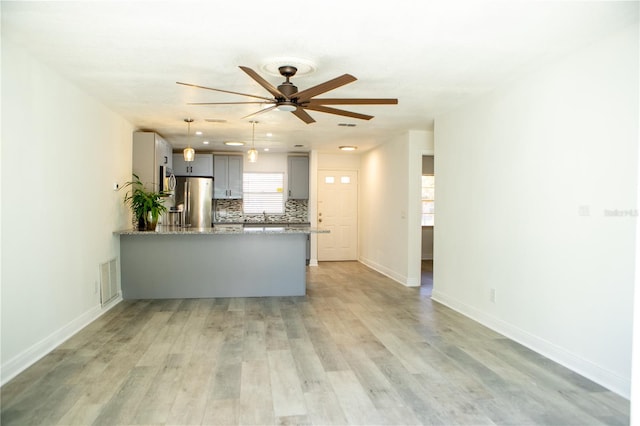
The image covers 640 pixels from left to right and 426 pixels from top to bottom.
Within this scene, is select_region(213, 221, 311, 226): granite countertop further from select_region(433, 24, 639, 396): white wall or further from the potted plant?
select_region(433, 24, 639, 396): white wall

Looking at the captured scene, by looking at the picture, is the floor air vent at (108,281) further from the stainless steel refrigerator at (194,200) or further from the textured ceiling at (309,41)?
the stainless steel refrigerator at (194,200)

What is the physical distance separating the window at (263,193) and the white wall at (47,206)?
4079 mm

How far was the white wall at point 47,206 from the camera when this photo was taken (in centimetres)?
289

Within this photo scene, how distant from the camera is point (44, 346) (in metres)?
3.30

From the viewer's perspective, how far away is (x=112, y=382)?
2.78m

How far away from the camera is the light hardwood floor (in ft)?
7.77

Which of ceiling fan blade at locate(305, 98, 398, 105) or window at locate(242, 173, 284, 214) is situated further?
window at locate(242, 173, 284, 214)

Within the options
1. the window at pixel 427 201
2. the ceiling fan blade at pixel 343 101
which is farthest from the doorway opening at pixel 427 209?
the ceiling fan blade at pixel 343 101

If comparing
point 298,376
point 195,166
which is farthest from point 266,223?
point 298,376

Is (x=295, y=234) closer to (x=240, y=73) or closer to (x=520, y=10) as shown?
(x=240, y=73)

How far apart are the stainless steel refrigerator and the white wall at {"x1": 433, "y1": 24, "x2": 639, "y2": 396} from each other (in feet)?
17.1

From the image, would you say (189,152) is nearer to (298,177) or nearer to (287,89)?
(287,89)

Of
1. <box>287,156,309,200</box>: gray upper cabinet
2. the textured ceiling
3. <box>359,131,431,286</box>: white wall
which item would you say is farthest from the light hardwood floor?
<box>287,156,309,200</box>: gray upper cabinet

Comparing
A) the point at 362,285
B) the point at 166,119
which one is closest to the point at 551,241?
the point at 362,285
